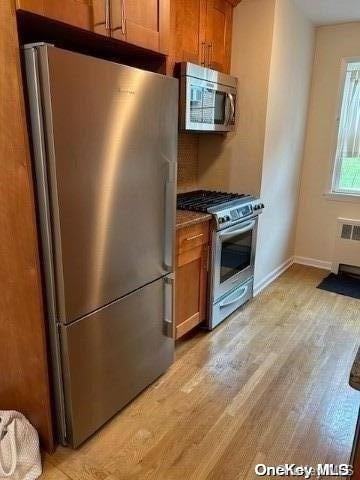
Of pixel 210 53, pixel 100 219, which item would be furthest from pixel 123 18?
pixel 210 53

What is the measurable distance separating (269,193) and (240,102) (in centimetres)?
83

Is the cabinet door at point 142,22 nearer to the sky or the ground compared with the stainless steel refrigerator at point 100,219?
nearer to the sky

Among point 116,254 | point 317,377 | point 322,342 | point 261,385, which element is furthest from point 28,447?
→ point 322,342

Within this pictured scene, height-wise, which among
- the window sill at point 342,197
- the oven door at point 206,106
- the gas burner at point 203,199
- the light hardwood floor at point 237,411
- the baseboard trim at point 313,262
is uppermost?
the oven door at point 206,106

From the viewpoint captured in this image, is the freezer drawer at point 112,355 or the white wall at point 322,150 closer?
the freezer drawer at point 112,355

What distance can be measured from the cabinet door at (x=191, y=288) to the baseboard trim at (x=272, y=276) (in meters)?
0.96

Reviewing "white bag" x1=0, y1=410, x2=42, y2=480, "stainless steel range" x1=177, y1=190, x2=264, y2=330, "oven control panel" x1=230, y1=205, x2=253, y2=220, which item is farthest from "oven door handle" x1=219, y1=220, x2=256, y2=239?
"white bag" x1=0, y1=410, x2=42, y2=480

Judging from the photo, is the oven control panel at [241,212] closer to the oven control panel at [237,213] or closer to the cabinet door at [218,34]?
the oven control panel at [237,213]

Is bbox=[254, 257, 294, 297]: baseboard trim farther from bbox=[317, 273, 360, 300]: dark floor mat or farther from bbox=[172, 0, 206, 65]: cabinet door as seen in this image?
bbox=[172, 0, 206, 65]: cabinet door

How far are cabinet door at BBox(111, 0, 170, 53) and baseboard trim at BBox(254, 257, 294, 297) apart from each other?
7.47 feet

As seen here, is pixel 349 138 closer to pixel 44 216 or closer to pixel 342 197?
pixel 342 197

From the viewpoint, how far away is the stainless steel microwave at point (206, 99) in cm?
233

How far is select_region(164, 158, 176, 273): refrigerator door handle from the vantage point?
189 cm

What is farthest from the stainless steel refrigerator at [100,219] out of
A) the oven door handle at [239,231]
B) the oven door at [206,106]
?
the oven door handle at [239,231]
